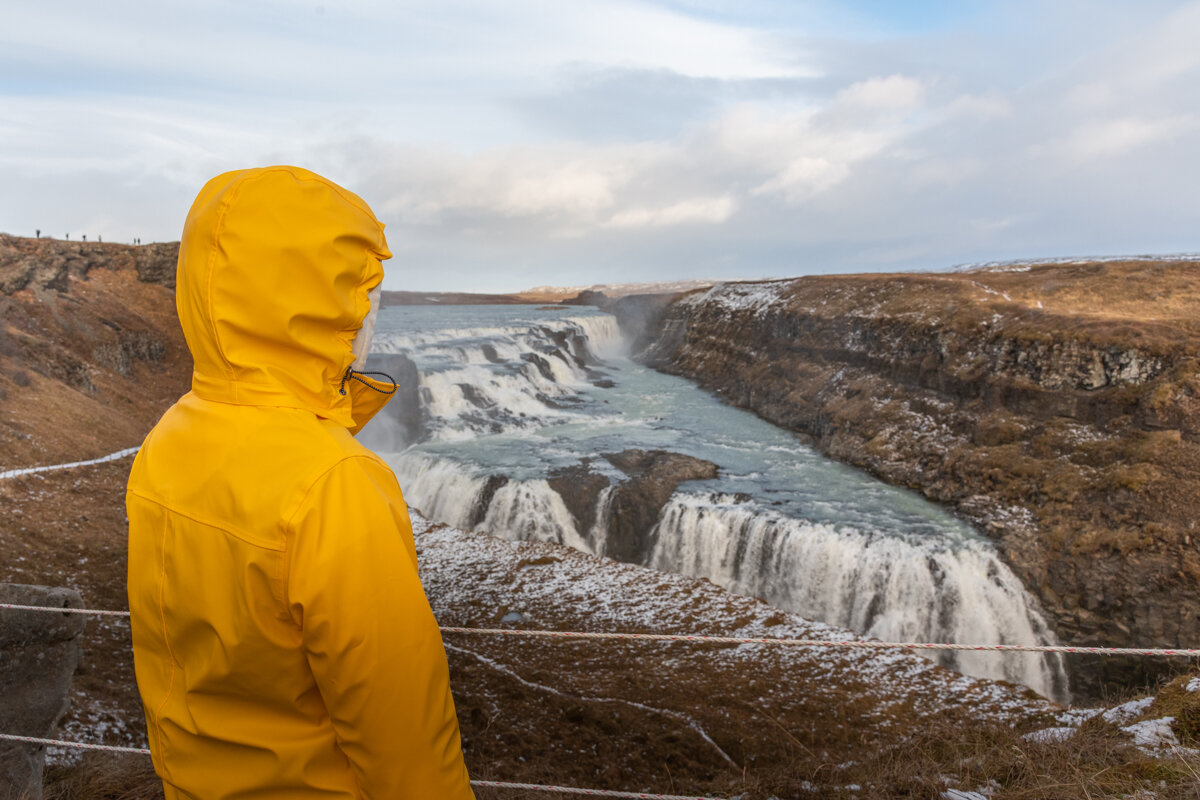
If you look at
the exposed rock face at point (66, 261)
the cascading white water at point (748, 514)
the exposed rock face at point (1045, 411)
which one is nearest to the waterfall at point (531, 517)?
the cascading white water at point (748, 514)

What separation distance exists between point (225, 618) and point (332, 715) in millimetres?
325

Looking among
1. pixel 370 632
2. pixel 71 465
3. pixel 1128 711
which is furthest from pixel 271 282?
pixel 71 465

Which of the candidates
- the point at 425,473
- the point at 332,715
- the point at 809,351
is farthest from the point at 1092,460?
the point at 332,715

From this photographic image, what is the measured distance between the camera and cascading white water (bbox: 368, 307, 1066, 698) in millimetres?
13242

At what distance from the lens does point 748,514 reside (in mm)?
15305

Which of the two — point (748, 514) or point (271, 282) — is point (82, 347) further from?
point (271, 282)

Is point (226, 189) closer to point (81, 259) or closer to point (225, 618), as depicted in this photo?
point (225, 618)

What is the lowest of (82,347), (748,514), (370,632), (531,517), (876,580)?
(876,580)

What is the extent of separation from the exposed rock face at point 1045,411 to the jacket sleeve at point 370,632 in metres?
14.5

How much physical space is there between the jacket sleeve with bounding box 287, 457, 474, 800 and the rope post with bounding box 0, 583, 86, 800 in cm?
388

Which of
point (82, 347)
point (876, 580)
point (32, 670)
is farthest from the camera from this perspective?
point (82, 347)

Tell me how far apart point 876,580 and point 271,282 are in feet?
46.1

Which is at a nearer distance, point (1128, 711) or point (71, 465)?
point (1128, 711)

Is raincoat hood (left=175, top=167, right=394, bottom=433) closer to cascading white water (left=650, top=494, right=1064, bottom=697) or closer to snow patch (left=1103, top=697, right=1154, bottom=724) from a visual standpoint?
snow patch (left=1103, top=697, right=1154, bottom=724)
